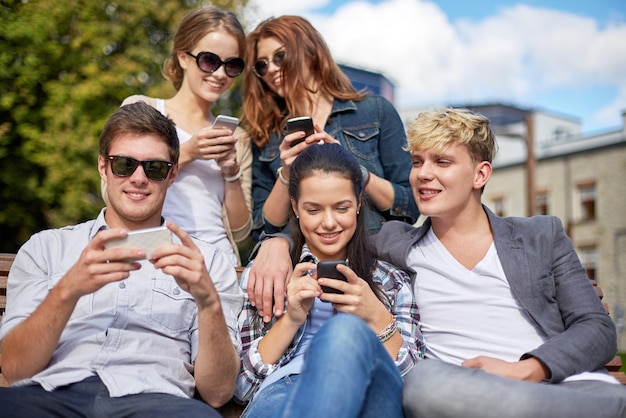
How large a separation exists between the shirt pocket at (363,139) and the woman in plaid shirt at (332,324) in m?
0.77

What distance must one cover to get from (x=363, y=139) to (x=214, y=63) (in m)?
1.07

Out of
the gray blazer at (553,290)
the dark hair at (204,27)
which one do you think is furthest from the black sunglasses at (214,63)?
the gray blazer at (553,290)

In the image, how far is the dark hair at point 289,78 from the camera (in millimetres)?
4305

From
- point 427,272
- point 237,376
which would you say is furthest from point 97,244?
point 427,272

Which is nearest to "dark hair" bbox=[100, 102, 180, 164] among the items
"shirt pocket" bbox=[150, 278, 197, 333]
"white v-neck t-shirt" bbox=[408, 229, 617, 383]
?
"shirt pocket" bbox=[150, 278, 197, 333]

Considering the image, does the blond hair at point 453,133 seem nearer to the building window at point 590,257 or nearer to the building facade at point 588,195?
the building facade at point 588,195

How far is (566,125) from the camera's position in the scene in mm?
49062

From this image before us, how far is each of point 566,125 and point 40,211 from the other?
133 feet

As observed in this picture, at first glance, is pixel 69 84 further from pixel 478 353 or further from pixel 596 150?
pixel 596 150

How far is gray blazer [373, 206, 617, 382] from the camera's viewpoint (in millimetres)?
3068

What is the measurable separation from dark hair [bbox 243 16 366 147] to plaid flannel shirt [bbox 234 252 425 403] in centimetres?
131

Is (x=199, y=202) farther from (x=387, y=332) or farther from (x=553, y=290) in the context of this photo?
(x=553, y=290)

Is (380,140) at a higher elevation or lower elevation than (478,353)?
higher

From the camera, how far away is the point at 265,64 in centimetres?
438
